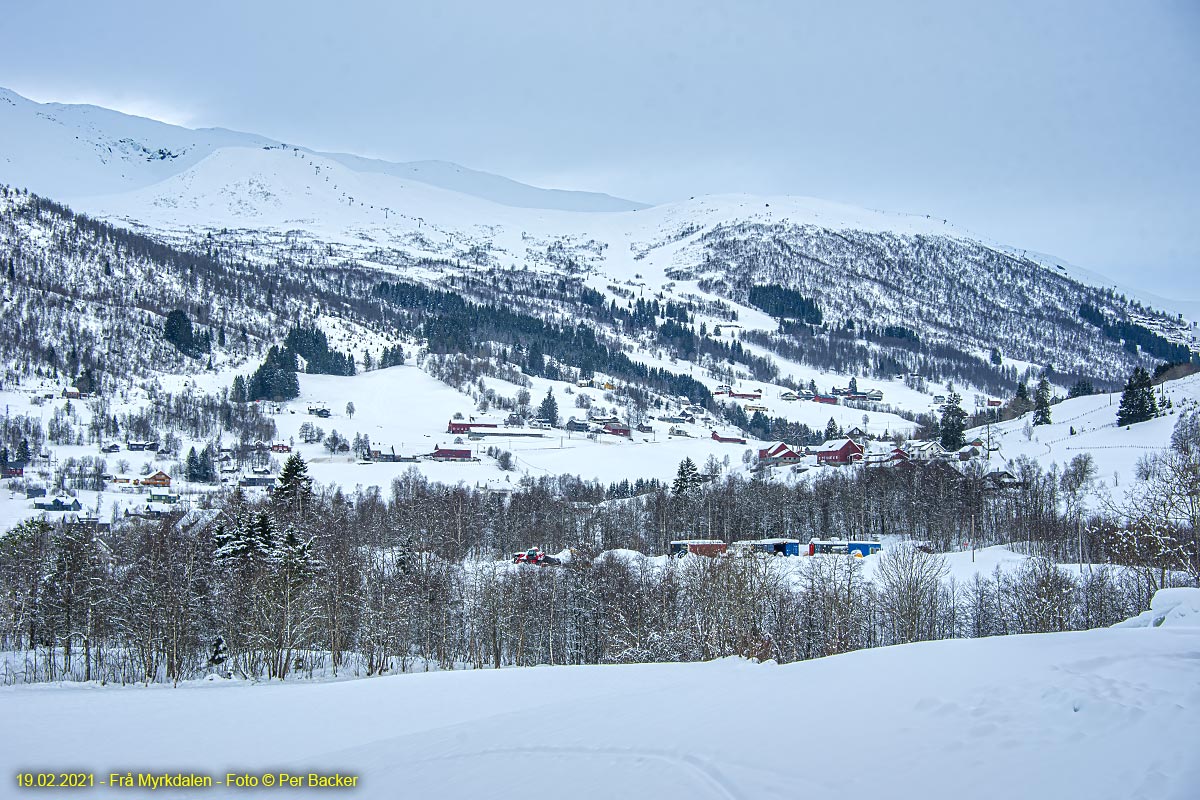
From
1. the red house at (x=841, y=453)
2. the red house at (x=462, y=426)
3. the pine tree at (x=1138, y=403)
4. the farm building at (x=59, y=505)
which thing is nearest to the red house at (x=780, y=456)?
the red house at (x=841, y=453)

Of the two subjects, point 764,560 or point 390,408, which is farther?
point 390,408

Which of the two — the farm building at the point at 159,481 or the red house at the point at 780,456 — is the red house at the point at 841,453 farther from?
the farm building at the point at 159,481

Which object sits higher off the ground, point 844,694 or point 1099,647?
point 1099,647

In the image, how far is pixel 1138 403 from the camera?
94688mm

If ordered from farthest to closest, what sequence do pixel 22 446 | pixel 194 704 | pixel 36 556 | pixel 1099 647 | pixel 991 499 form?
pixel 22 446, pixel 991 499, pixel 36 556, pixel 194 704, pixel 1099 647

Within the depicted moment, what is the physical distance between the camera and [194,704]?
27.6 meters

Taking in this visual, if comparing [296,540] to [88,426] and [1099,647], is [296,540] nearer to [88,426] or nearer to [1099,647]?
[1099,647]

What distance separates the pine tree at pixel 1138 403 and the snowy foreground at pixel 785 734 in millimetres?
90605

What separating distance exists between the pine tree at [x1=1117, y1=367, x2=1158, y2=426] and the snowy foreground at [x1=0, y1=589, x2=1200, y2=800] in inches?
3567

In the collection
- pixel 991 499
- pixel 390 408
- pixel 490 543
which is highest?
pixel 390 408

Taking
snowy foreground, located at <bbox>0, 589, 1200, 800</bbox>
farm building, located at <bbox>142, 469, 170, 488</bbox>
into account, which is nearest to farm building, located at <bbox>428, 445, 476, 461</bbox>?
farm building, located at <bbox>142, 469, 170, 488</bbox>

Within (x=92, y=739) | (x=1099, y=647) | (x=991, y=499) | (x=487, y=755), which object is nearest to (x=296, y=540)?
(x=92, y=739)

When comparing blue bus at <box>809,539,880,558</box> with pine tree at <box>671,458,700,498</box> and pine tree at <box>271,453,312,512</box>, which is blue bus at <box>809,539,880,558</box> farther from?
pine tree at <box>271,453,312,512</box>

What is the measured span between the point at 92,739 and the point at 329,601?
77.3ft
